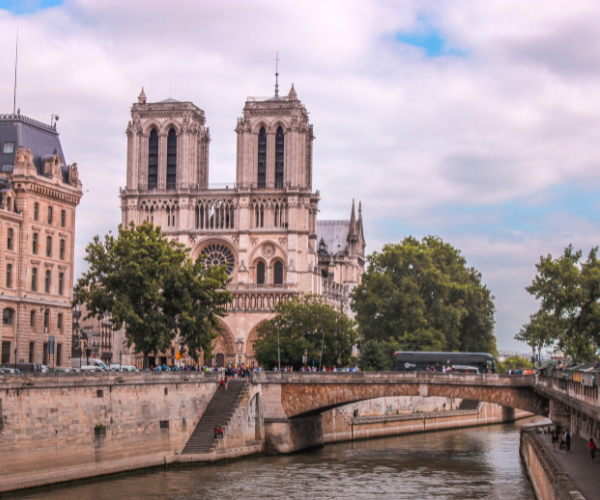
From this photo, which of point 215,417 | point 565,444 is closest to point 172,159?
point 215,417

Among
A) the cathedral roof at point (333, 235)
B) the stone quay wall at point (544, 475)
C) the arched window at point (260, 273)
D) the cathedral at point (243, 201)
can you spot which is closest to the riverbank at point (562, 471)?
the stone quay wall at point (544, 475)

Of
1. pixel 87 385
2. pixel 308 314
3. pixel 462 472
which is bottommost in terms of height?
pixel 462 472

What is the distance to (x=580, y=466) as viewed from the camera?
130 feet

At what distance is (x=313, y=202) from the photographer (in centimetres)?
12075

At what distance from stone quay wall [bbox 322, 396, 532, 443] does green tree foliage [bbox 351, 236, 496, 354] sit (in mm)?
5772

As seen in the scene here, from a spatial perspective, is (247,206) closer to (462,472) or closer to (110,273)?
(110,273)

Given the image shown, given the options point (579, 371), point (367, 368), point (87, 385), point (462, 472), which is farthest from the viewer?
point (367, 368)

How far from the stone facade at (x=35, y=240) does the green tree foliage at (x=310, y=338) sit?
2816 cm

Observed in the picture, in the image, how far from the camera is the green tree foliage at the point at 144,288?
67438 millimetres

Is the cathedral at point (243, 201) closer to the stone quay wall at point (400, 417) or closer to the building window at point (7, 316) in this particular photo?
the stone quay wall at point (400, 417)

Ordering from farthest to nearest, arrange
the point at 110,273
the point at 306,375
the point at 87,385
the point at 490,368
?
1. the point at 490,368
2. the point at 110,273
3. the point at 306,375
4. the point at 87,385

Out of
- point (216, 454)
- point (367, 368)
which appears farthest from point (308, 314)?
point (216, 454)

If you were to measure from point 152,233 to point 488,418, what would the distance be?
39.7 metres

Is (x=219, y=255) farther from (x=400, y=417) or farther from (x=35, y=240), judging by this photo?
(x=35, y=240)
